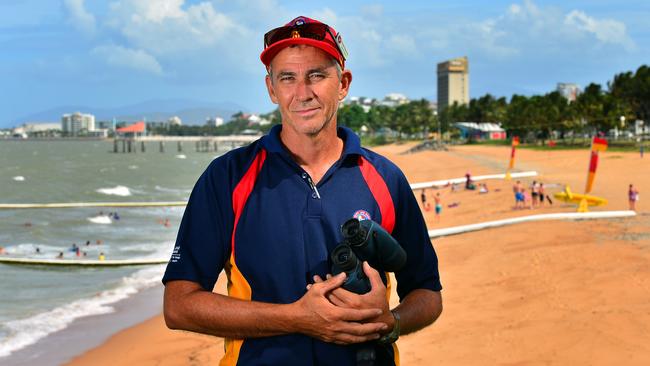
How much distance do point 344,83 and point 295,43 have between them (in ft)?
1.00

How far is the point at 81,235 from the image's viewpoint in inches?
1302

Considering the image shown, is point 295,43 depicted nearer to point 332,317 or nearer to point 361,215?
point 361,215

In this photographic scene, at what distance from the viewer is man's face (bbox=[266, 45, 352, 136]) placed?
2324mm

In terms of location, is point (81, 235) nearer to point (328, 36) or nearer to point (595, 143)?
point (595, 143)

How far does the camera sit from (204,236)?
88.2 inches

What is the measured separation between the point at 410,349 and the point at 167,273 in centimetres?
1041

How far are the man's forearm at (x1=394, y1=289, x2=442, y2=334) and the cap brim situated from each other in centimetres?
87

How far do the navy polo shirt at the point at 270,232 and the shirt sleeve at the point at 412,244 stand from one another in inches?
4.3

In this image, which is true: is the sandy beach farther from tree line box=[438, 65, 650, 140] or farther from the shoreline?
tree line box=[438, 65, 650, 140]

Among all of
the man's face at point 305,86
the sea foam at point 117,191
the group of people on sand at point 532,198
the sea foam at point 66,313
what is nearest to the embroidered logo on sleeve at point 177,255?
the man's face at point 305,86

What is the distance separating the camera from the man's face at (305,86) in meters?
2.32

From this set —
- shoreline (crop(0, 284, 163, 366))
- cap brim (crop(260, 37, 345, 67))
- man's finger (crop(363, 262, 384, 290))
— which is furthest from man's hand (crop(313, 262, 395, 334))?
shoreline (crop(0, 284, 163, 366))

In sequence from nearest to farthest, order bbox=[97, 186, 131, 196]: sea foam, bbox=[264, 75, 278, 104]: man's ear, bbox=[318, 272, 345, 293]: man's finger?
bbox=[318, 272, 345, 293]: man's finger
bbox=[264, 75, 278, 104]: man's ear
bbox=[97, 186, 131, 196]: sea foam

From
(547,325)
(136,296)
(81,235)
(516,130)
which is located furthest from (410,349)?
(516,130)
